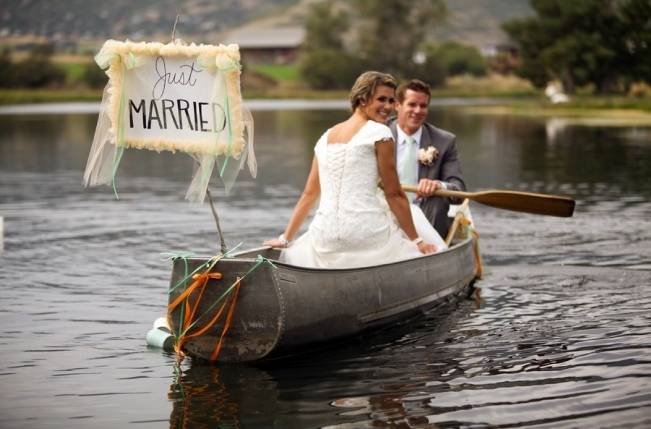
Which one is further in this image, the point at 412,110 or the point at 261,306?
the point at 412,110

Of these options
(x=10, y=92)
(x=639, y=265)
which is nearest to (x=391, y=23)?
(x=10, y=92)

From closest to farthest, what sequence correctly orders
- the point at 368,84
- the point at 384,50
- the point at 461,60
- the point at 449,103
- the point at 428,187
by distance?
1. the point at 368,84
2. the point at 428,187
3. the point at 449,103
4. the point at 384,50
5. the point at 461,60

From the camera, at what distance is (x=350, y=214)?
1024cm

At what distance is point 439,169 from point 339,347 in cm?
321

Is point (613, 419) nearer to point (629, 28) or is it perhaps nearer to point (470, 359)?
point (470, 359)

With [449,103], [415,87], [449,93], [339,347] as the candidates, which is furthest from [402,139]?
[449,93]

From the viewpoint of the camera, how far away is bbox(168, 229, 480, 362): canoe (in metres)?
9.07

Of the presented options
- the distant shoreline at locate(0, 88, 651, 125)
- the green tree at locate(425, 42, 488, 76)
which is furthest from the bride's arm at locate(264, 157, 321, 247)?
the green tree at locate(425, 42, 488, 76)

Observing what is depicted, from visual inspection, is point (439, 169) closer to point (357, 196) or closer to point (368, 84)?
point (357, 196)

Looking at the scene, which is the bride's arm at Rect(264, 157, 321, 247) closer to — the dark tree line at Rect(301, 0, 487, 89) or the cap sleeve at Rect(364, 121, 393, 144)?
the cap sleeve at Rect(364, 121, 393, 144)

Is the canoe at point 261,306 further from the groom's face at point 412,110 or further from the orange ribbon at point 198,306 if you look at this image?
the groom's face at point 412,110

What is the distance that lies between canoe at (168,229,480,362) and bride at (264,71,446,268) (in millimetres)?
433

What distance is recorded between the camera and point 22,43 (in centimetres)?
19388

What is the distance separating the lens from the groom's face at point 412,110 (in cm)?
1231
